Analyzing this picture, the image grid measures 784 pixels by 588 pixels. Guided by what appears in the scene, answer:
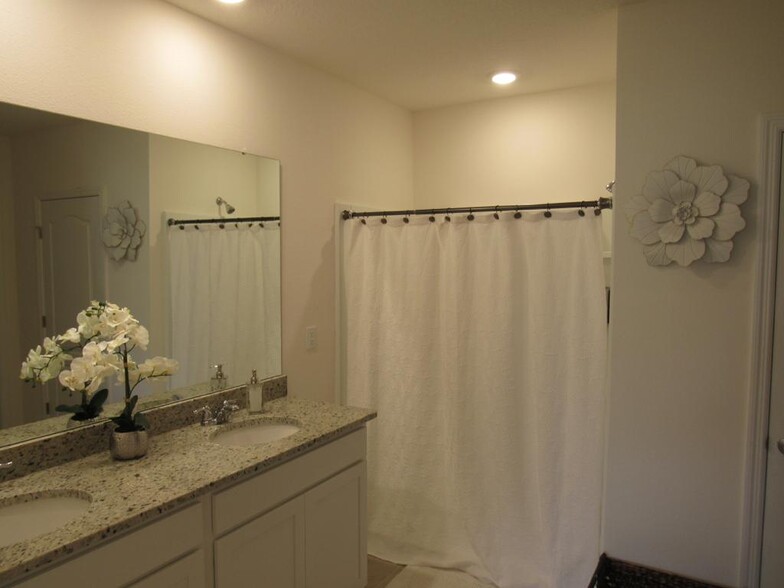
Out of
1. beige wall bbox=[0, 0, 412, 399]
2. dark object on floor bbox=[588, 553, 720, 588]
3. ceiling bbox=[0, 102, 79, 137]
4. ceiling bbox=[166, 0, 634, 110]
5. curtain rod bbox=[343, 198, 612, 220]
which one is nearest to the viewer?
ceiling bbox=[0, 102, 79, 137]

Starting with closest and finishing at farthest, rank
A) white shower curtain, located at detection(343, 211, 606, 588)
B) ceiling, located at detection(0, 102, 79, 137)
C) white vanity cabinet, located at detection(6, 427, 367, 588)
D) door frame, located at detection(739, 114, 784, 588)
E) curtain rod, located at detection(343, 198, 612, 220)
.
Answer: white vanity cabinet, located at detection(6, 427, 367, 588)
ceiling, located at detection(0, 102, 79, 137)
door frame, located at detection(739, 114, 784, 588)
curtain rod, located at detection(343, 198, 612, 220)
white shower curtain, located at detection(343, 211, 606, 588)

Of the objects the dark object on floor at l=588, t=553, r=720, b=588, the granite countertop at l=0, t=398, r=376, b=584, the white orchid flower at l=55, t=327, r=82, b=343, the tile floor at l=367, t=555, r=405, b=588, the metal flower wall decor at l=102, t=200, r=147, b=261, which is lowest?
the tile floor at l=367, t=555, r=405, b=588

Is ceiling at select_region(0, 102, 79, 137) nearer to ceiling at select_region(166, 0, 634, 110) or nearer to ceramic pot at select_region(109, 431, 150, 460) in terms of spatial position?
ceiling at select_region(166, 0, 634, 110)

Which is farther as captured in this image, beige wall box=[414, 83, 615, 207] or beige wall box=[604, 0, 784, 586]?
beige wall box=[414, 83, 615, 207]

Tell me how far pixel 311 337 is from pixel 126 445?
48.2 inches

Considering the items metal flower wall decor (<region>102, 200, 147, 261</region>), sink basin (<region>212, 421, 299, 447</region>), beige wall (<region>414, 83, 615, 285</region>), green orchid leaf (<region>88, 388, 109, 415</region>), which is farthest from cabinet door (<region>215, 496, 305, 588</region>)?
beige wall (<region>414, 83, 615, 285</region>)

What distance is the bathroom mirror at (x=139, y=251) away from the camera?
1.66 meters

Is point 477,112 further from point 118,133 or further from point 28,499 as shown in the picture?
point 28,499

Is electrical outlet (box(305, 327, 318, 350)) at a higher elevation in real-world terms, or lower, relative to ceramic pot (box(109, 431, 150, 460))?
higher

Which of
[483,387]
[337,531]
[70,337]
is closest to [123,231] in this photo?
[70,337]

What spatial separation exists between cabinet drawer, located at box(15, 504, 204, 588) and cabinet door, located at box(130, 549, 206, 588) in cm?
2

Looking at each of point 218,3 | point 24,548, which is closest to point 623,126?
point 218,3

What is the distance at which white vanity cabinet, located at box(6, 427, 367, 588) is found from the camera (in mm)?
1344

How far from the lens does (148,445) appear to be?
70.2 inches
